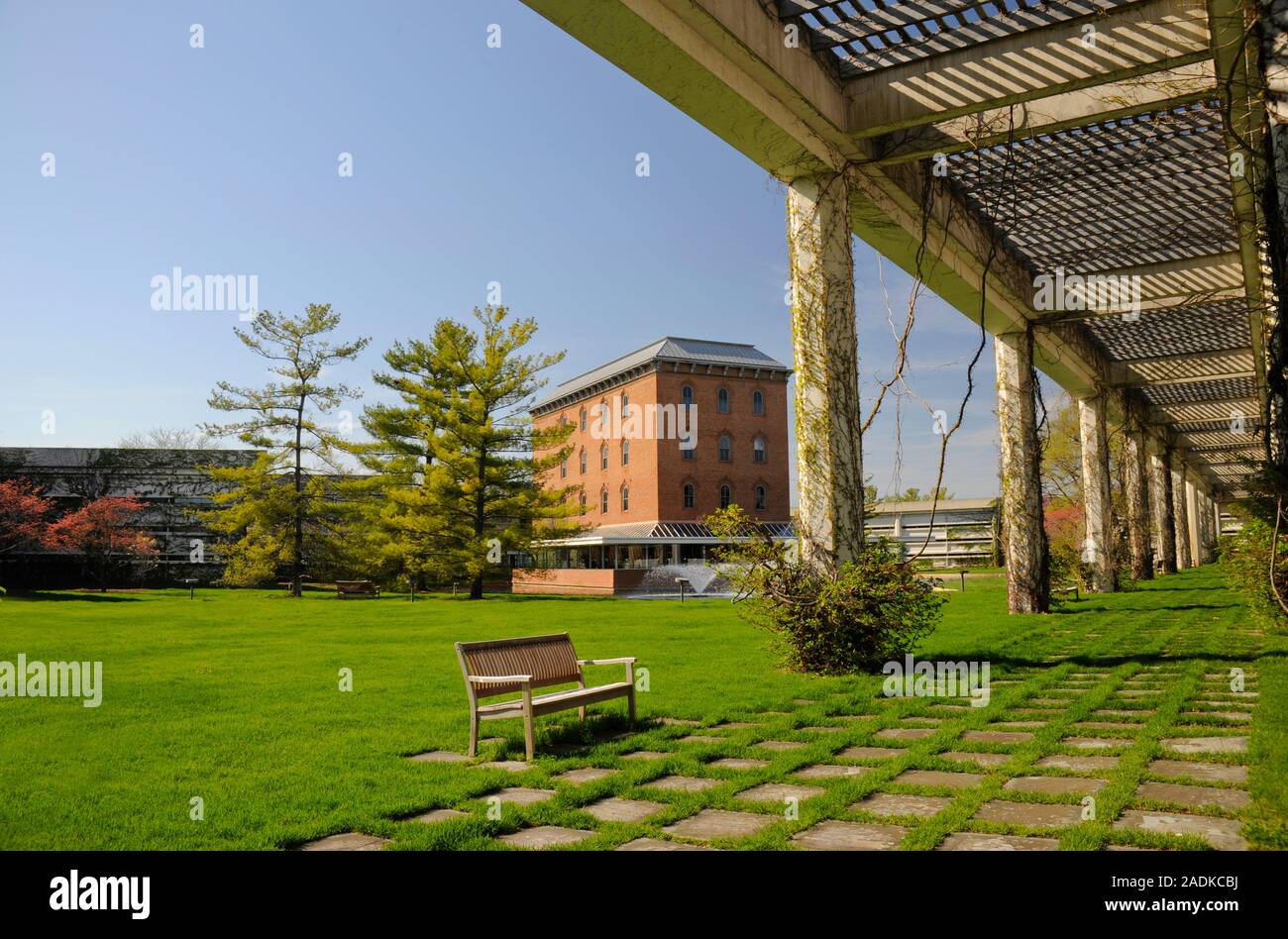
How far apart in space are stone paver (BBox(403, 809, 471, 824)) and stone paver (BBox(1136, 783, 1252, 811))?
3510mm

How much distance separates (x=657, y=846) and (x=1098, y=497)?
72.1 ft

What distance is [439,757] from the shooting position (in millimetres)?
5895

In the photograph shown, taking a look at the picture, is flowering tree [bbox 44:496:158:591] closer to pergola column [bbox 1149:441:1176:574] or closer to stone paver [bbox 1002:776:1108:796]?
stone paver [bbox 1002:776:1108:796]

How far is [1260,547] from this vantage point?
30.6 ft

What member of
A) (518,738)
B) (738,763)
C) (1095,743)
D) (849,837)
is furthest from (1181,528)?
(849,837)

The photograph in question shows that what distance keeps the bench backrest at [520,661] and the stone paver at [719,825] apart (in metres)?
2.27

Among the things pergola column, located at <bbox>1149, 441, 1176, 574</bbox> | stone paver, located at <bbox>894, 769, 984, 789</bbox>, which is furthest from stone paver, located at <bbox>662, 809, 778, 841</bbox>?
pergola column, located at <bbox>1149, 441, 1176, 574</bbox>

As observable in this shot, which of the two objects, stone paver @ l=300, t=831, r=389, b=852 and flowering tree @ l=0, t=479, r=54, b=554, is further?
flowering tree @ l=0, t=479, r=54, b=554

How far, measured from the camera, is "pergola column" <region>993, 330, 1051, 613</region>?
643 inches

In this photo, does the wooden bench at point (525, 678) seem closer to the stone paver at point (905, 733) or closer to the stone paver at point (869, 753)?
the stone paver at point (869, 753)
